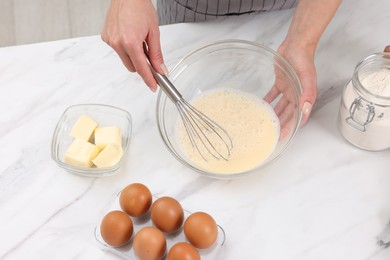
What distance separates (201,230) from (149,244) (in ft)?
0.32

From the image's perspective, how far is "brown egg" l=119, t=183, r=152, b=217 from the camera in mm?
999

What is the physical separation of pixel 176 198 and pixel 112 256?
0.17 m

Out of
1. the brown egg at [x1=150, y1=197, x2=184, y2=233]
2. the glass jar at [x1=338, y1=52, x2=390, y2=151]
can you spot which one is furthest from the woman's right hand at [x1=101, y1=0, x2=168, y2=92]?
the glass jar at [x1=338, y1=52, x2=390, y2=151]

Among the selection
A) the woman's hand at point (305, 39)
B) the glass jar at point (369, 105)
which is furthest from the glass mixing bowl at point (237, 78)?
the glass jar at point (369, 105)

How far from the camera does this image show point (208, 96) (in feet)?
3.85

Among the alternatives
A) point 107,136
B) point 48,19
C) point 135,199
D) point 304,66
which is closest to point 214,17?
point 304,66

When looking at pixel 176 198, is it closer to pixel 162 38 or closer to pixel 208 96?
pixel 208 96

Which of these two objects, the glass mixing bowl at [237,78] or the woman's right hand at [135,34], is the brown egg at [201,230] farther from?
the woman's right hand at [135,34]

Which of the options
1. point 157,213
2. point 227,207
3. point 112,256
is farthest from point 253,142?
point 112,256

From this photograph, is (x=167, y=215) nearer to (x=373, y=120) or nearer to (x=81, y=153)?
(x=81, y=153)

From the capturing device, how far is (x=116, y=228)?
0.97m

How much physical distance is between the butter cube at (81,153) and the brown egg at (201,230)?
0.26 meters

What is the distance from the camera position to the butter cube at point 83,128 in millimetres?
1129

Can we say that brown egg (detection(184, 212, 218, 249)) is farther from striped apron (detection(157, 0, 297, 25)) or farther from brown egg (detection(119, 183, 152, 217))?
striped apron (detection(157, 0, 297, 25))
